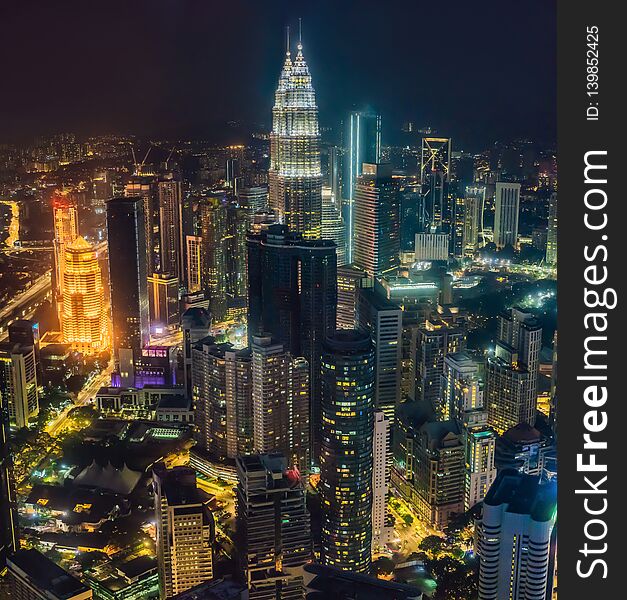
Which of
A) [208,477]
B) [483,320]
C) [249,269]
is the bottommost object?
[208,477]

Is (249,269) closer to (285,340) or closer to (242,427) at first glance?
(285,340)

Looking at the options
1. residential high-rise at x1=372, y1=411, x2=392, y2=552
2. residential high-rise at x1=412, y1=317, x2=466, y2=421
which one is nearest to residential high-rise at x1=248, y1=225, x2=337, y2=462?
residential high-rise at x1=412, y1=317, x2=466, y2=421

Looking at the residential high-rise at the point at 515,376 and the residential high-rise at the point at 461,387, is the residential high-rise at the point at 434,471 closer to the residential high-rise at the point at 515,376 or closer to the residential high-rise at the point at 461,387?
the residential high-rise at the point at 461,387

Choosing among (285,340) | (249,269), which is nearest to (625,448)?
(285,340)

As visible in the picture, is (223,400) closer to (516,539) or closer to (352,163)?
(516,539)

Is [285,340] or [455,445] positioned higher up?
[285,340]

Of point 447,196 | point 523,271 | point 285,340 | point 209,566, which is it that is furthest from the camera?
point 447,196

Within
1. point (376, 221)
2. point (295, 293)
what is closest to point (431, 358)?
point (295, 293)
